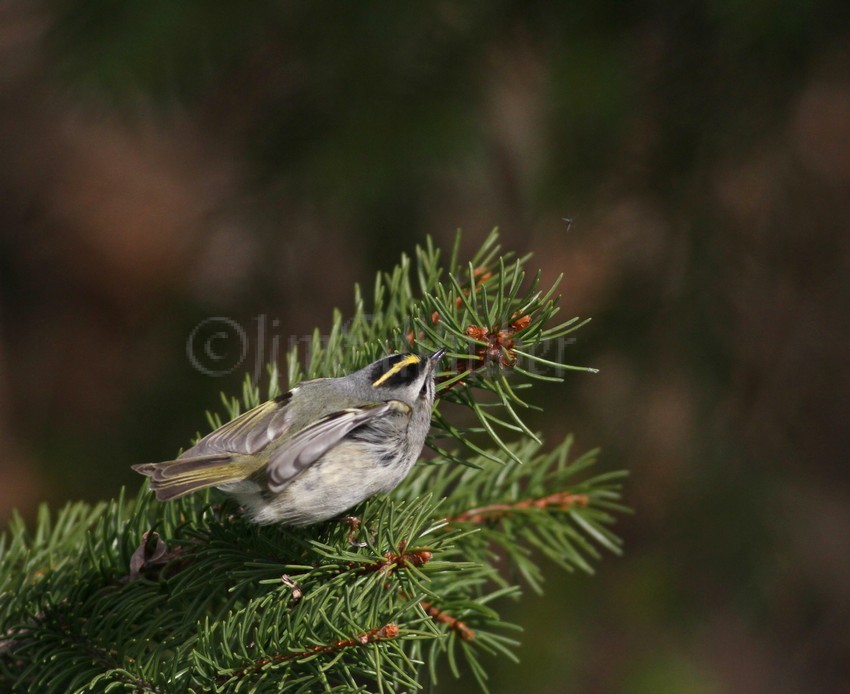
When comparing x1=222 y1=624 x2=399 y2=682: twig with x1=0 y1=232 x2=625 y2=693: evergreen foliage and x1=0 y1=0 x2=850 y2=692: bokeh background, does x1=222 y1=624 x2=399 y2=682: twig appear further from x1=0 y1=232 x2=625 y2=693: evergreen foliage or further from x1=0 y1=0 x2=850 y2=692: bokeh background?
x1=0 y1=0 x2=850 y2=692: bokeh background

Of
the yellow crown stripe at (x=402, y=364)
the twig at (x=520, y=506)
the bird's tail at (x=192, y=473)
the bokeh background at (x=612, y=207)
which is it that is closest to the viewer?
the bird's tail at (x=192, y=473)

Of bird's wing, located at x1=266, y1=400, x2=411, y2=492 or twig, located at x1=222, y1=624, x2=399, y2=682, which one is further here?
bird's wing, located at x1=266, y1=400, x2=411, y2=492

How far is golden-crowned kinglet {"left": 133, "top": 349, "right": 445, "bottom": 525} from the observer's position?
156 cm

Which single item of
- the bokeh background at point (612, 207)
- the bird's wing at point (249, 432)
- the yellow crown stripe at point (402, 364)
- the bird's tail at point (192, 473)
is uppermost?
the bokeh background at point (612, 207)

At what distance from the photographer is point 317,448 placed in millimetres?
1606

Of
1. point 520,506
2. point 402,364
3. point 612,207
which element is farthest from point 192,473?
point 612,207

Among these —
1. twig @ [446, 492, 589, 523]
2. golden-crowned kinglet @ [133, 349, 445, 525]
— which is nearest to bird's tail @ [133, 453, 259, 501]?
golden-crowned kinglet @ [133, 349, 445, 525]

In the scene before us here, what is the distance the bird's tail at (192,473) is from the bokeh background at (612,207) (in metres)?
1.20

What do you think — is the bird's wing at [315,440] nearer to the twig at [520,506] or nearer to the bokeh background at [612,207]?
the twig at [520,506]

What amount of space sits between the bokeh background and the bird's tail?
1.20m

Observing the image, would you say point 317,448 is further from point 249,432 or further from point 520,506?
point 520,506

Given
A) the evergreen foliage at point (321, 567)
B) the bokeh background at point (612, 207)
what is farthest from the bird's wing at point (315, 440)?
the bokeh background at point (612, 207)

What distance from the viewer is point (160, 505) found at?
5.76 feet

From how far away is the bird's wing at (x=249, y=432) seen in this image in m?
1.65
